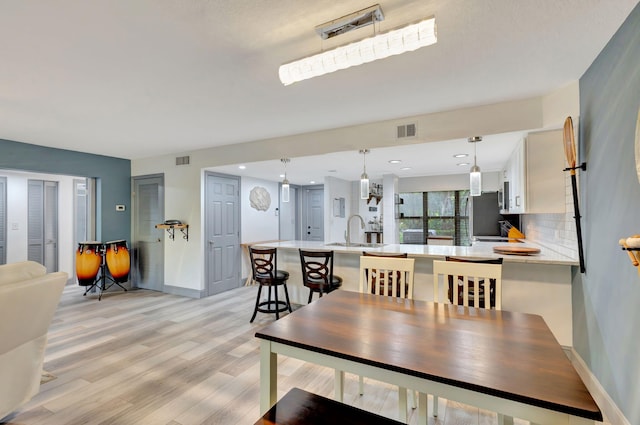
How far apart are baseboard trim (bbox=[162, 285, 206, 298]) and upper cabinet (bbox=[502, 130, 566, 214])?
4.63 m

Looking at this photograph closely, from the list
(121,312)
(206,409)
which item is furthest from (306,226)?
(206,409)

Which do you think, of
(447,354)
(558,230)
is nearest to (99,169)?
(447,354)

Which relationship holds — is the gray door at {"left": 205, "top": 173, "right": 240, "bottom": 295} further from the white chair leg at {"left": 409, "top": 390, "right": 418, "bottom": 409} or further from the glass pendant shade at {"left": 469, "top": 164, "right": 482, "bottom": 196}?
the glass pendant shade at {"left": 469, "top": 164, "right": 482, "bottom": 196}

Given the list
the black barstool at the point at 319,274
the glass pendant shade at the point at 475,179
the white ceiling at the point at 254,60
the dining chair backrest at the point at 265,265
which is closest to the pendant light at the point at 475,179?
the glass pendant shade at the point at 475,179

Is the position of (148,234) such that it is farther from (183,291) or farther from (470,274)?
(470,274)

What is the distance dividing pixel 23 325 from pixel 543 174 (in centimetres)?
431

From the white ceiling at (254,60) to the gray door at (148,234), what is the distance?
2054 mm

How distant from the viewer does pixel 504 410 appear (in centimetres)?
99

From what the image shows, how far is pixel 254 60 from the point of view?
207 centimetres

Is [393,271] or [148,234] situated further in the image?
[148,234]

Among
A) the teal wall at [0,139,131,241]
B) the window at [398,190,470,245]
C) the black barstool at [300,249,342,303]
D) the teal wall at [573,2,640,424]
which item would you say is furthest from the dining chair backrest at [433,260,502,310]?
the teal wall at [0,139,131,241]

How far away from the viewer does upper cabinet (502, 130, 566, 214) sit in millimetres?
2832

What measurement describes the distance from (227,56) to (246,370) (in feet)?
8.28

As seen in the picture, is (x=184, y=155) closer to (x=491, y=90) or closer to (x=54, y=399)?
(x=54, y=399)
